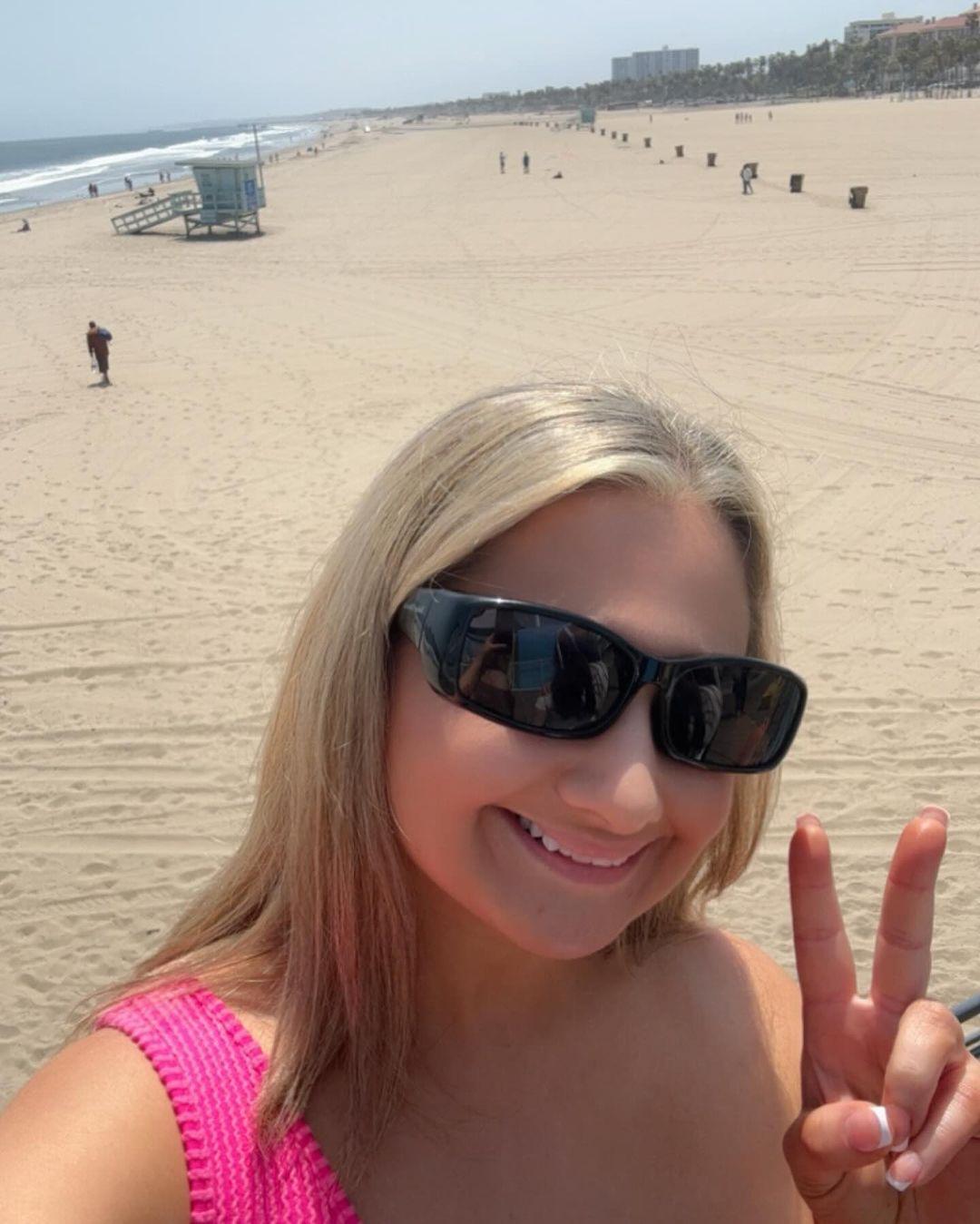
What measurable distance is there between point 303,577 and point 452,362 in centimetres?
681

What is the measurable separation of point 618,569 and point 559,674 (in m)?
0.16

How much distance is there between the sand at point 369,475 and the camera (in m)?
4.84

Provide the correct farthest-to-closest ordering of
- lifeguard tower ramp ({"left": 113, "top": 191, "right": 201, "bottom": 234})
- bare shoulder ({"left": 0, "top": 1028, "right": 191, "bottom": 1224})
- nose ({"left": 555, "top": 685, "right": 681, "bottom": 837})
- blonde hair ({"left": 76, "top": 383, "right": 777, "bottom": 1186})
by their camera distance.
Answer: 1. lifeguard tower ramp ({"left": 113, "top": 191, "right": 201, "bottom": 234})
2. blonde hair ({"left": 76, "top": 383, "right": 777, "bottom": 1186})
3. nose ({"left": 555, "top": 685, "right": 681, "bottom": 837})
4. bare shoulder ({"left": 0, "top": 1028, "right": 191, "bottom": 1224})

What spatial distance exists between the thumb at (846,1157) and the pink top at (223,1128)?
1.83ft

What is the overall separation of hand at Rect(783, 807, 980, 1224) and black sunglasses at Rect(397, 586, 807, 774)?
0.81ft

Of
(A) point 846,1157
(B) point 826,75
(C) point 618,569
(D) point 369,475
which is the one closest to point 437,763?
(C) point 618,569

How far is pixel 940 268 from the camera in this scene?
16.2 metres

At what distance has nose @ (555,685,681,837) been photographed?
1.14 meters

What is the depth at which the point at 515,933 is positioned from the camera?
3.86 ft

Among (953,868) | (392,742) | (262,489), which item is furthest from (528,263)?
(392,742)

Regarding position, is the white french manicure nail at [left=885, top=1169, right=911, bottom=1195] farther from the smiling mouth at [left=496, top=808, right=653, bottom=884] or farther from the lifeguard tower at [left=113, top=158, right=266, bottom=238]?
the lifeguard tower at [left=113, top=158, right=266, bottom=238]

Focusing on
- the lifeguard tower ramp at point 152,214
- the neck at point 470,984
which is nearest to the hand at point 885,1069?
the neck at point 470,984

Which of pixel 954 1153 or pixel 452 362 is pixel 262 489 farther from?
pixel 954 1153

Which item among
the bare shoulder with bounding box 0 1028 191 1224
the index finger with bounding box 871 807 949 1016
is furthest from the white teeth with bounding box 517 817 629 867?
the bare shoulder with bounding box 0 1028 191 1224
